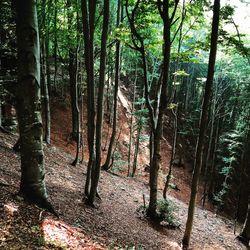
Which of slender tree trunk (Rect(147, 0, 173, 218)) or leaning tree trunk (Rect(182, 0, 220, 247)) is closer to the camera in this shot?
leaning tree trunk (Rect(182, 0, 220, 247))

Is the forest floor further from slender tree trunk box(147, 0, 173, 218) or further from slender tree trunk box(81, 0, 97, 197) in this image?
slender tree trunk box(81, 0, 97, 197)

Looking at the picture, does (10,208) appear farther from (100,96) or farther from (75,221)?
(100,96)

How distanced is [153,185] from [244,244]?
598 cm

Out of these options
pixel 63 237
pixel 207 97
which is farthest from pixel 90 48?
pixel 63 237

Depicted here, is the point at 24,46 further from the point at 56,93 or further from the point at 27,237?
the point at 56,93

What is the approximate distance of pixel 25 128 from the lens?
4.64 metres

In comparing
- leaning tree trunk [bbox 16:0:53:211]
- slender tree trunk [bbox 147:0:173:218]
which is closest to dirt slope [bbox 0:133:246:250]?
leaning tree trunk [bbox 16:0:53:211]

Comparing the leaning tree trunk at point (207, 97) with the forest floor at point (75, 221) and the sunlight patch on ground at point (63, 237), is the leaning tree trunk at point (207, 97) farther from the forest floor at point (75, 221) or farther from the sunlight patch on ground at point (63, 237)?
the sunlight patch on ground at point (63, 237)

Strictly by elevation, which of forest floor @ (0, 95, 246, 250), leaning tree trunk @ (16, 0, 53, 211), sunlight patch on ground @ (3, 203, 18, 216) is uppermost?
leaning tree trunk @ (16, 0, 53, 211)

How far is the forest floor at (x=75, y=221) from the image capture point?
408cm

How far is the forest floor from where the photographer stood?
4.08 metres

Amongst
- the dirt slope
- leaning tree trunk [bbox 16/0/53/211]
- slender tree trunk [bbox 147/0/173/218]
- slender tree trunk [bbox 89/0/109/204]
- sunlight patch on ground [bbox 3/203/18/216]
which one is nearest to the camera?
the dirt slope

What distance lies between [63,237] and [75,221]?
173 cm

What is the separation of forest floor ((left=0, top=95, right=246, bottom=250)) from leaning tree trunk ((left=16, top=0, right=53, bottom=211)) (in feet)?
1.28
